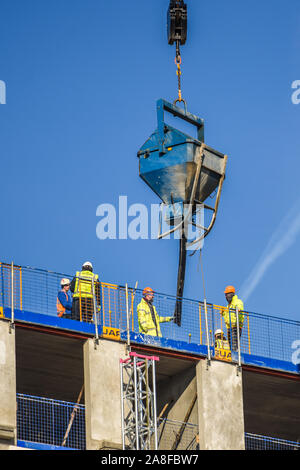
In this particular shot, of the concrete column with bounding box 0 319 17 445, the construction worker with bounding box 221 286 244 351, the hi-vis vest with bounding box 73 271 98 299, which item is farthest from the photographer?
the construction worker with bounding box 221 286 244 351

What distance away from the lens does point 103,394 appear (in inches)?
2003

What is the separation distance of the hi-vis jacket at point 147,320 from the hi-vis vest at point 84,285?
171 cm

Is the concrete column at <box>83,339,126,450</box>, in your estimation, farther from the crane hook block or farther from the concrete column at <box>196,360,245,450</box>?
the crane hook block

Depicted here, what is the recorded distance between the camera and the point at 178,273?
56.3 meters

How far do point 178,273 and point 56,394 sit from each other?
5.89m

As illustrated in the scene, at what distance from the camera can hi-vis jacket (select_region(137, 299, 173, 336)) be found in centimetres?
5297

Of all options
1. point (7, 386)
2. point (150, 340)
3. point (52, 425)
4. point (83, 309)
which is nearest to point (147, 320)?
point (150, 340)

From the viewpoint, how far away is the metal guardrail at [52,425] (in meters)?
51.9

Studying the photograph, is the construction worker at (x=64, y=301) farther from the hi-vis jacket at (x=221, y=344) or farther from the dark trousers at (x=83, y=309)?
the hi-vis jacket at (x=221, y=344)

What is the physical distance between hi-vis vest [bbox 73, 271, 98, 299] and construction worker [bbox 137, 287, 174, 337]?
171cm

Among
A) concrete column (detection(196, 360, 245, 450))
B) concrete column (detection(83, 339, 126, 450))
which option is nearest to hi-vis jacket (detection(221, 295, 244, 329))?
concrete column (detection(196, 360, 245, 450))

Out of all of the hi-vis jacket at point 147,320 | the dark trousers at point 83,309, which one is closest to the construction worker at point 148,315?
the hi-vis jacket at point 147,320
